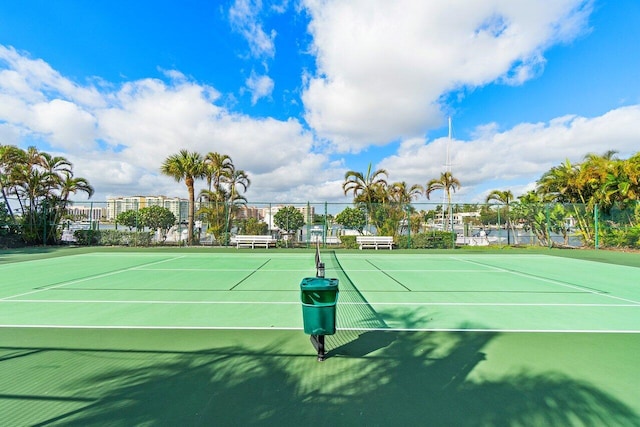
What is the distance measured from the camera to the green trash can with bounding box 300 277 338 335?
12.0ft

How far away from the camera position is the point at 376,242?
2094 cm

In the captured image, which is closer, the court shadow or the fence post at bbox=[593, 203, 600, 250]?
the court shadow

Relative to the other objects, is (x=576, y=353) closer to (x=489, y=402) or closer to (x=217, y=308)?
(x=489, y=402)

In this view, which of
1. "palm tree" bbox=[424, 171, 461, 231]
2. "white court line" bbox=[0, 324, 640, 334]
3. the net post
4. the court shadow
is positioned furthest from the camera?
"palm tree" bbox=[424, 171, 461, 231]

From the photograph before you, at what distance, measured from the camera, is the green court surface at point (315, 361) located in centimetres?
297

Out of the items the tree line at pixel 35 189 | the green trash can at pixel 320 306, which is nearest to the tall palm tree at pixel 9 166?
the tree line at pixel 35 189

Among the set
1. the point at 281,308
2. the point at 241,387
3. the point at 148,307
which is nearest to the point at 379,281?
the point at 281,308

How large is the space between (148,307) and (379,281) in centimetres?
623

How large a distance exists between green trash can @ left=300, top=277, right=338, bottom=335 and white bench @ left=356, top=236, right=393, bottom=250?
17.5 metres

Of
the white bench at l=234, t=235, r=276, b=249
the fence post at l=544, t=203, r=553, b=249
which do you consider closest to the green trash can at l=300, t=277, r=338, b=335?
the white bench at l=234, t=235, r=276, b=249

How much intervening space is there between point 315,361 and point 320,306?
0.85 metres

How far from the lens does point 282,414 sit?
2.90 metres

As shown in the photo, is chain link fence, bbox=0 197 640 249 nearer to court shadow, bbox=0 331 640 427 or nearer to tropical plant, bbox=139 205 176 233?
tropical plant, bbox=139 205 176 233

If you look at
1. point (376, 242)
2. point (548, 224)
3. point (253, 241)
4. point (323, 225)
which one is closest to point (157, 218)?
point (253, 241)
